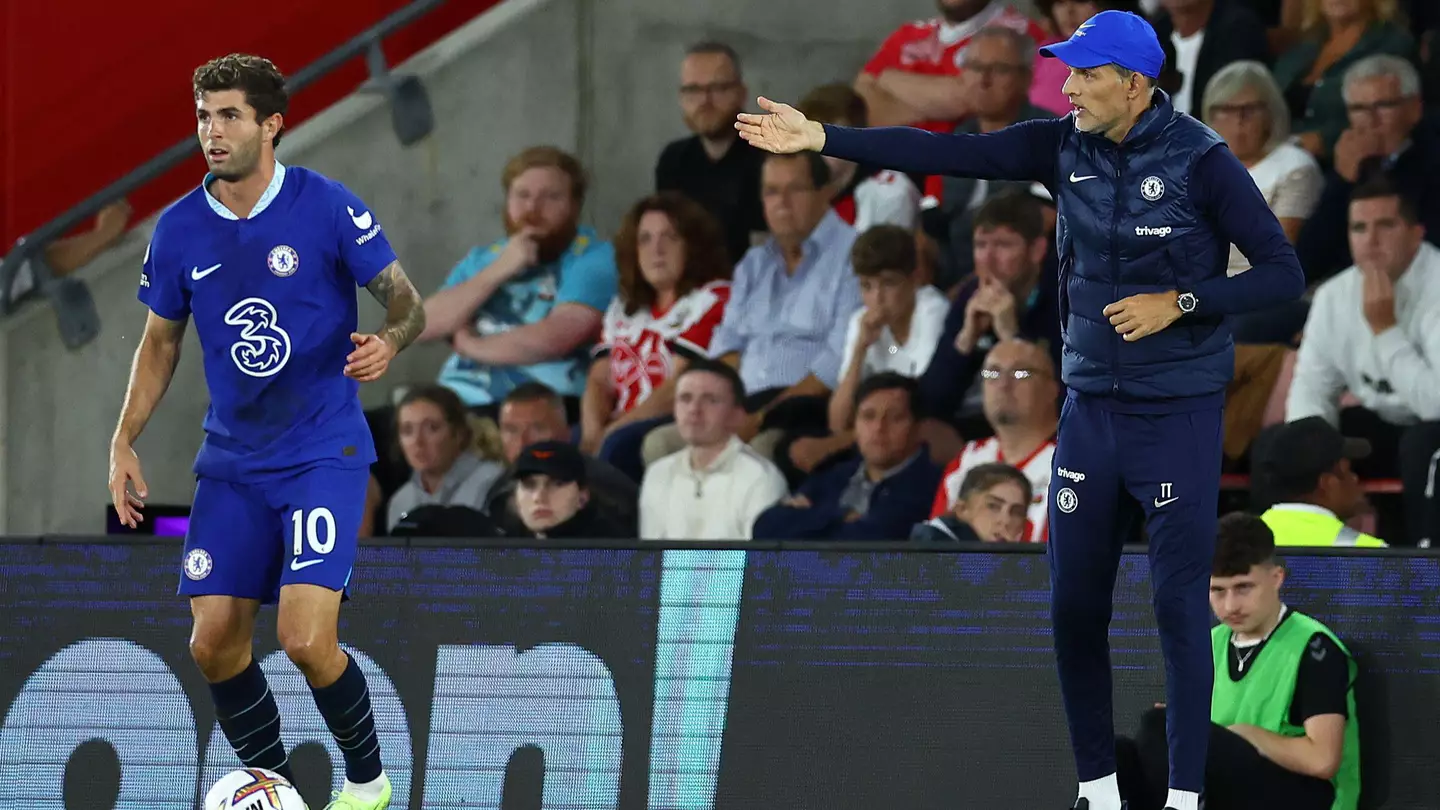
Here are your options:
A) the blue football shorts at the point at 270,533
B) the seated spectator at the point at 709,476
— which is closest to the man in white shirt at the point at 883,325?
the seated spectator at the point at 709,476

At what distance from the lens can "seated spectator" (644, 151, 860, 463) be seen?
30.6ft

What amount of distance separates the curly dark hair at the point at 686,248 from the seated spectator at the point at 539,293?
30 cm

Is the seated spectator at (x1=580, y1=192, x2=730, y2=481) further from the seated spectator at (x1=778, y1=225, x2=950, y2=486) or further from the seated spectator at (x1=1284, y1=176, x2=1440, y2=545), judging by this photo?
the seated spectator at (x1=1284, y1=176, x2=1440, y2=545)

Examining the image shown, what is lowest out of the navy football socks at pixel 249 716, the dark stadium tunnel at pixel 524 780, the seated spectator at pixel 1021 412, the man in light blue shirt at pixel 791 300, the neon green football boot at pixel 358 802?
the neon green football boot at pixel 358 802

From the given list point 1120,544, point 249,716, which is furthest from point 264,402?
point 1120,544

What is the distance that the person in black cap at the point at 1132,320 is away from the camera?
201 inches

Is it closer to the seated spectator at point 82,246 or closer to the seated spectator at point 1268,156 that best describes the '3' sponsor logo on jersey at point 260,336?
the seated spectator at point 1268,156

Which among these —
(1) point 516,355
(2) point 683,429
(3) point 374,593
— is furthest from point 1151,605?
(1) point 516,355

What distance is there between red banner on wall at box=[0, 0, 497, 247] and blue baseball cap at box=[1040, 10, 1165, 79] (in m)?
7.14

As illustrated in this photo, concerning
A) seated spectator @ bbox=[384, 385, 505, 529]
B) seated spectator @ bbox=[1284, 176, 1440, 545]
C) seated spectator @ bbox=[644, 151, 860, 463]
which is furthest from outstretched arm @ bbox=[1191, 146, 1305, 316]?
seated spectator @ bbox=[384, 385, 505, 529]

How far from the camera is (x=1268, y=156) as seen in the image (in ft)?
28.6

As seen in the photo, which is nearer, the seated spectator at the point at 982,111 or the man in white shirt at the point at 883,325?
the man in white shirt at the point at 883,325

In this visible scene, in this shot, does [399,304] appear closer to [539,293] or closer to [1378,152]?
[539,293]

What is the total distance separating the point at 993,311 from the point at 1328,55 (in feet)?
6.25
